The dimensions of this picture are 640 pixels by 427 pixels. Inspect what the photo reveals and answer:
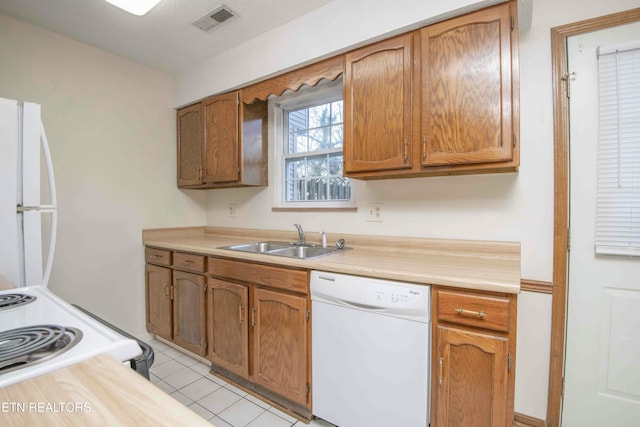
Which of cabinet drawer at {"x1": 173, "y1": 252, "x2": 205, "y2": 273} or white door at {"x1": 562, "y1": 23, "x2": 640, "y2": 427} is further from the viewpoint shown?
cabinet drawer at {"x1": 173, "y1": 252, "x2": 205, "y2": 273}

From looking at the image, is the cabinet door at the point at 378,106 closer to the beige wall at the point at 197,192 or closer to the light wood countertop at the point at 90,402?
the beige wall at the point at 197,192

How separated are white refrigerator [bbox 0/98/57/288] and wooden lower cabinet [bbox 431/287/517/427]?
76.6 inches

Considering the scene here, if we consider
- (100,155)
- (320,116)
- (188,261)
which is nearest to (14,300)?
(188,261)

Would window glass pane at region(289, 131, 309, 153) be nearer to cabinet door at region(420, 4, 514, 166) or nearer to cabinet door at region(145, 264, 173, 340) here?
cabinet door at region(420, 4, 514, 166)

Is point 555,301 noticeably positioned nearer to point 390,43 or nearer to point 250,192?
point 390,43

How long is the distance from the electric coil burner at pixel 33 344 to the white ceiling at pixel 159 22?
1968 mm

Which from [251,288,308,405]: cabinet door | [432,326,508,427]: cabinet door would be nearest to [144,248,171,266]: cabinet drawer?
[251,288,308,405]: cabinet door

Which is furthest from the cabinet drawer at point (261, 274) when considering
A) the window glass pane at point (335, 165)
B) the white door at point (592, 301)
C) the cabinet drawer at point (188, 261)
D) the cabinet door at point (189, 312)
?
the white door at point (592, 301)

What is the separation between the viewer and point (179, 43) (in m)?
2.33

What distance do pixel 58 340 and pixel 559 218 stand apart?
2038 millimetres

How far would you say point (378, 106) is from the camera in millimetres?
1705

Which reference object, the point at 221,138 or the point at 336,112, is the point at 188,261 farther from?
the point at 336,112

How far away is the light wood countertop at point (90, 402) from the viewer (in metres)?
0.43

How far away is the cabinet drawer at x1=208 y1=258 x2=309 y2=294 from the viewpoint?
5.38 ft
